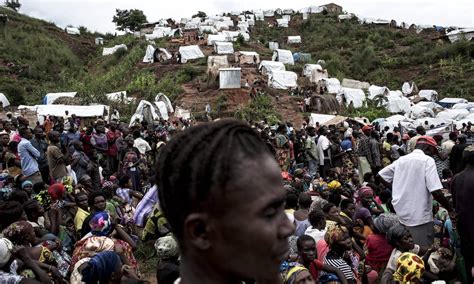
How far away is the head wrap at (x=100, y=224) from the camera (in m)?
3.88

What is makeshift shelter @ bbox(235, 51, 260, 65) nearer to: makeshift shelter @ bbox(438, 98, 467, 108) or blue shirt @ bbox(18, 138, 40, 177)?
makeshift shelter @ bbox(438, 98, 467, 108)

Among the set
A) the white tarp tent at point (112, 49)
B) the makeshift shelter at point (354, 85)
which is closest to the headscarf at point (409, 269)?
the makeshift shelter at point (354, 85)

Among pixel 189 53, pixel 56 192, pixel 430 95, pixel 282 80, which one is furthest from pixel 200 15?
Result: pixel 56 192

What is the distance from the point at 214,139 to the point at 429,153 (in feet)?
13.4

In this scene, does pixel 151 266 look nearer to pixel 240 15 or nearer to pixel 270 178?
pixel 270 178

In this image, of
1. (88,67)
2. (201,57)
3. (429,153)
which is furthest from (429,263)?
(88,67)

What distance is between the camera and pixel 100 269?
2.80 m

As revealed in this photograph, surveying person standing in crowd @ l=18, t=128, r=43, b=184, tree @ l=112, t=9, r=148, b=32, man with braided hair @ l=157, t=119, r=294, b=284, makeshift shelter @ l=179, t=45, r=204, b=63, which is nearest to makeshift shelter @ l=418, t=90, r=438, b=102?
makeshift shelter @ l=179, t=45, r=204, b=63

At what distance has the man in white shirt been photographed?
435cm

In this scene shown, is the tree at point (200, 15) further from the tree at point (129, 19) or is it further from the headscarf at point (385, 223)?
the headscarf at point (385, 223)

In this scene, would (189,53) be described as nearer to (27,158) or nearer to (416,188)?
(27,158)

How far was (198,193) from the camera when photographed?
0.93 meters

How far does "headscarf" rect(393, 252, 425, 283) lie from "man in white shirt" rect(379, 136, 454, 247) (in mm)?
812

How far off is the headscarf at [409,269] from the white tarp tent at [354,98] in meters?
21.1
